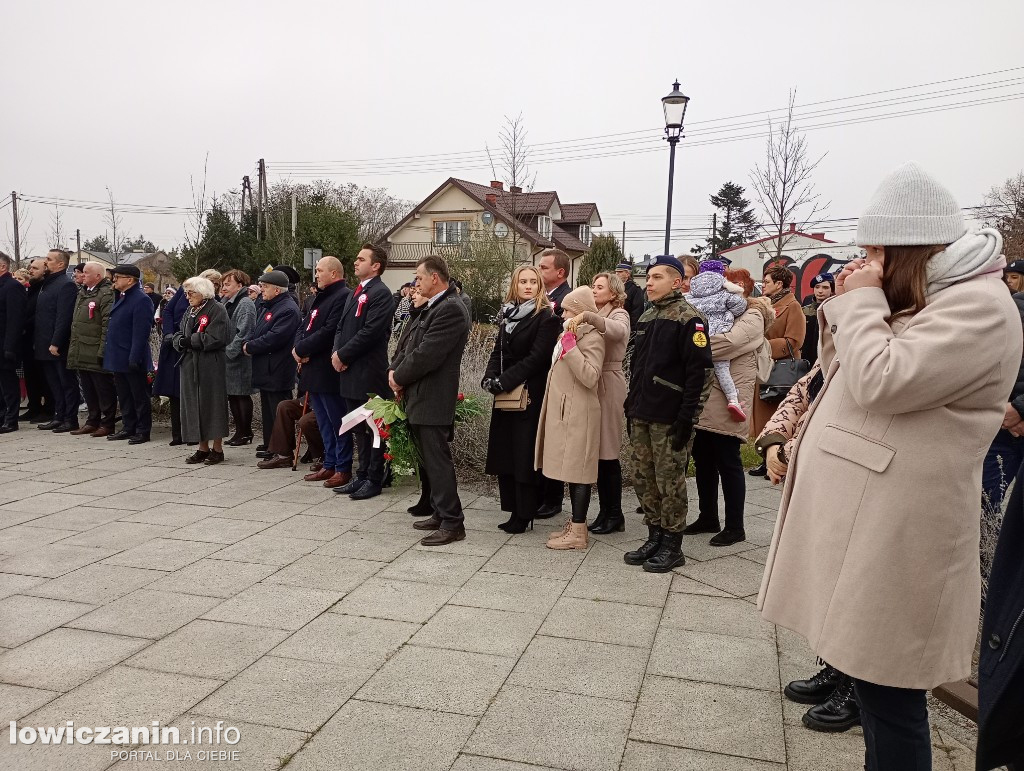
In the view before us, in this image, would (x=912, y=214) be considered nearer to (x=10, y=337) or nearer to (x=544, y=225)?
(x=10, y=337)

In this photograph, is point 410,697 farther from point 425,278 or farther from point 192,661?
point 425,278

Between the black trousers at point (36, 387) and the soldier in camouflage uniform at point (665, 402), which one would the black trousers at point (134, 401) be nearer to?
the black trousers at point (36, 387)

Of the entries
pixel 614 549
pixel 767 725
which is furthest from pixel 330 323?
pixel 767 725

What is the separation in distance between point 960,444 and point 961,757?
1.63m

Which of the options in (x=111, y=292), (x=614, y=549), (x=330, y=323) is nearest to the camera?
(x=614, y=549)

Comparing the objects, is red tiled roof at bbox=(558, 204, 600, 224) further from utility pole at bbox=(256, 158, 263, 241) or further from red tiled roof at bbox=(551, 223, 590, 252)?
utility pole at bbox=(256, 158, 263, 241)

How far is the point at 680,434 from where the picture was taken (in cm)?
486

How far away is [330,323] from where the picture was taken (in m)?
7.27

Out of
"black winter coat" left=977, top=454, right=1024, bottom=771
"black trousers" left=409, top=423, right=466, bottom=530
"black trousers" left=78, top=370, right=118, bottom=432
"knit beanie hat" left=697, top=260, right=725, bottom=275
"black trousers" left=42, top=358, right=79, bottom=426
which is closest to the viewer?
"black winter coat" left=977, top=454, right=1024, bottom=771

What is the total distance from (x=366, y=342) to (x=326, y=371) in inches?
29.4

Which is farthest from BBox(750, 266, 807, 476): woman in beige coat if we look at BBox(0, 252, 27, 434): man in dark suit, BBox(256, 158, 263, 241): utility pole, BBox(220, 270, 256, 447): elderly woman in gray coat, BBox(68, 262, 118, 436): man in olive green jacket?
BBox(256, 158, 263, 241): utility pole

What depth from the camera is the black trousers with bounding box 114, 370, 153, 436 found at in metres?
9.30

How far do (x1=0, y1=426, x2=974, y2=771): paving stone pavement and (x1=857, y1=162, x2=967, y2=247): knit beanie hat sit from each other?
194cm

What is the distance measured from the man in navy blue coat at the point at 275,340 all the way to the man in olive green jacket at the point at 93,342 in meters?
2.35
